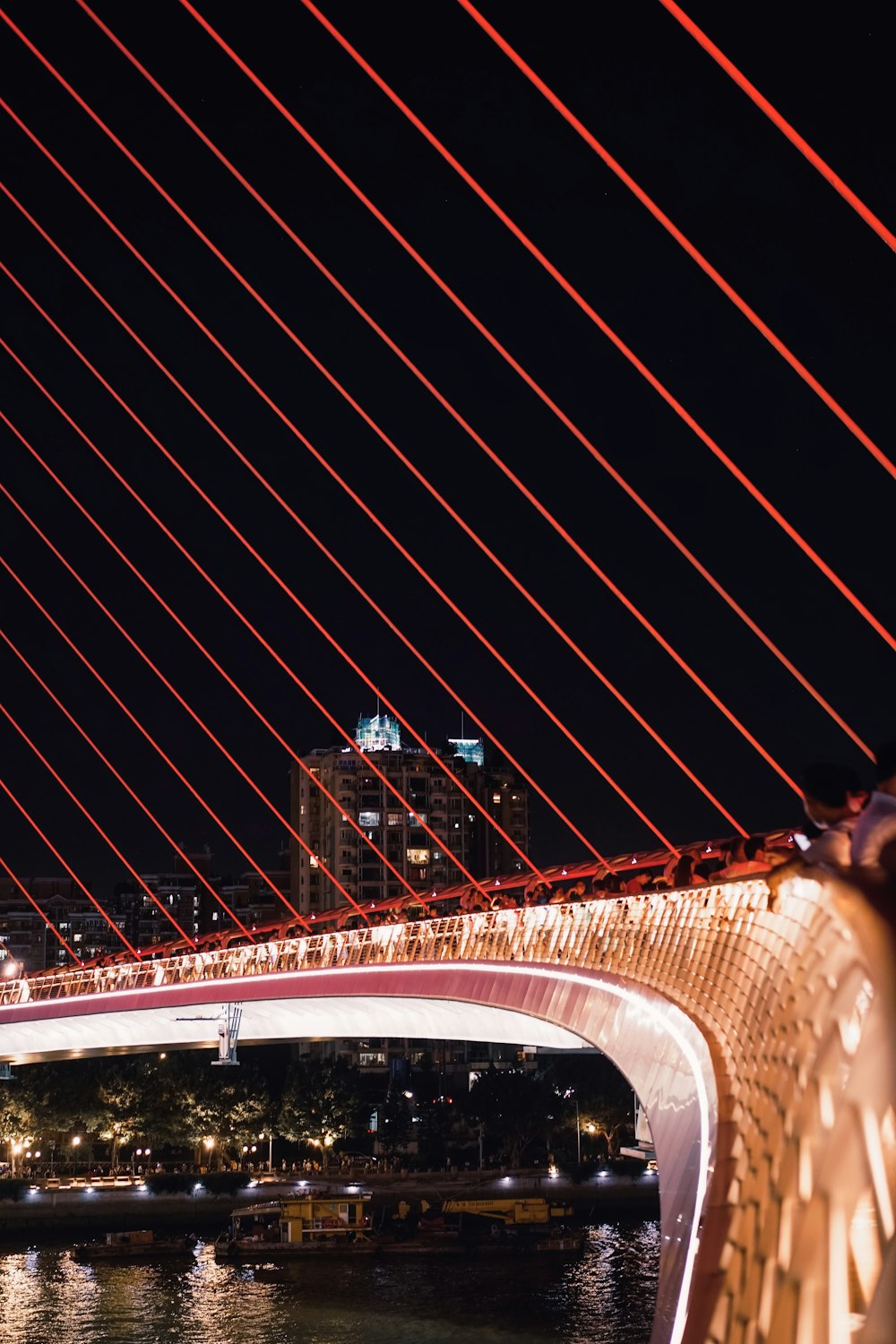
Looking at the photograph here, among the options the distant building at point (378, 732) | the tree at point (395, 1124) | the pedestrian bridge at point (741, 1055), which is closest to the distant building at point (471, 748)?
the distant building at point (378, 732)

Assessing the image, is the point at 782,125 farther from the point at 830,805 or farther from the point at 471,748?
the point at 471,748

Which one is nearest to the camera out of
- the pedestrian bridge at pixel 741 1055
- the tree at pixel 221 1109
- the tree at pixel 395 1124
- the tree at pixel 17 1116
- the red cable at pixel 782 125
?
the pedestrian bridge at pixel 741 1055

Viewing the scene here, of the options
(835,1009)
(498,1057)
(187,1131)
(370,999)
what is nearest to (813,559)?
(835,1009)

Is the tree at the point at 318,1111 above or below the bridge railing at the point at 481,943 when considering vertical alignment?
below

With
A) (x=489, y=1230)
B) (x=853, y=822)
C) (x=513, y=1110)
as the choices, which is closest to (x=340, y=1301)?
(x=489, y=1230)

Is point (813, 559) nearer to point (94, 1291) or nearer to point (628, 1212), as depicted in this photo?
point (94, 1291)

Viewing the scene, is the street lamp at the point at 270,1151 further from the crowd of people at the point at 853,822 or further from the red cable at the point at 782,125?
the crowd of people at the point at 853,822
